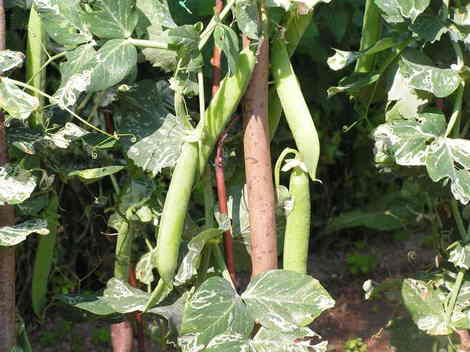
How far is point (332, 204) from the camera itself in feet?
9.89

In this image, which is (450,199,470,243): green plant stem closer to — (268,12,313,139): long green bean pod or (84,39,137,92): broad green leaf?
(268,12,313,139): long green bean pod

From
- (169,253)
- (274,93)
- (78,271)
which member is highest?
(274,93)

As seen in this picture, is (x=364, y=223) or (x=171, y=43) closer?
(x=171, y=43)

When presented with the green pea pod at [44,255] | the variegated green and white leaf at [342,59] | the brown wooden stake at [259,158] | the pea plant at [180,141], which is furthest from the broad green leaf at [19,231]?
the variegated green and white leaf at [342,59]

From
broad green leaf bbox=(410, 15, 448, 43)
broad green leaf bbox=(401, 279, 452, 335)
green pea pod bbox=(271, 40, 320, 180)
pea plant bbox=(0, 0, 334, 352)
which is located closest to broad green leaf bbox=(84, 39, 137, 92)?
pea plant bbox=(0, 0, 334, 352)

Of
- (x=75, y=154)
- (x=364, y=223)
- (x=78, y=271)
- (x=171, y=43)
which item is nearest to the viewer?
(x=171, y=43)

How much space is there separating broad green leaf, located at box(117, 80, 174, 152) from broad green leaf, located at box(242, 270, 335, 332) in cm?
30

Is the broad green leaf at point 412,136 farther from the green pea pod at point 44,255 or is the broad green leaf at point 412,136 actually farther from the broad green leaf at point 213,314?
the green pea pod at point 44,255

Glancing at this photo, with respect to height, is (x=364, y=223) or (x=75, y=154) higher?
(x=75, y=154)

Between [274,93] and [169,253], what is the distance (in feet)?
1.08

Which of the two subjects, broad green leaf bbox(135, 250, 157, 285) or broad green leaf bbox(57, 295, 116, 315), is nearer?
→ broad green leaf bbox(57, 295, 116, 315)

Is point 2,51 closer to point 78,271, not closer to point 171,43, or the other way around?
point 171,43

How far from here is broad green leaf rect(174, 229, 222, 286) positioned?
114cm

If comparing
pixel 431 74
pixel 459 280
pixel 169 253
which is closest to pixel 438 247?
pixel 459 280
